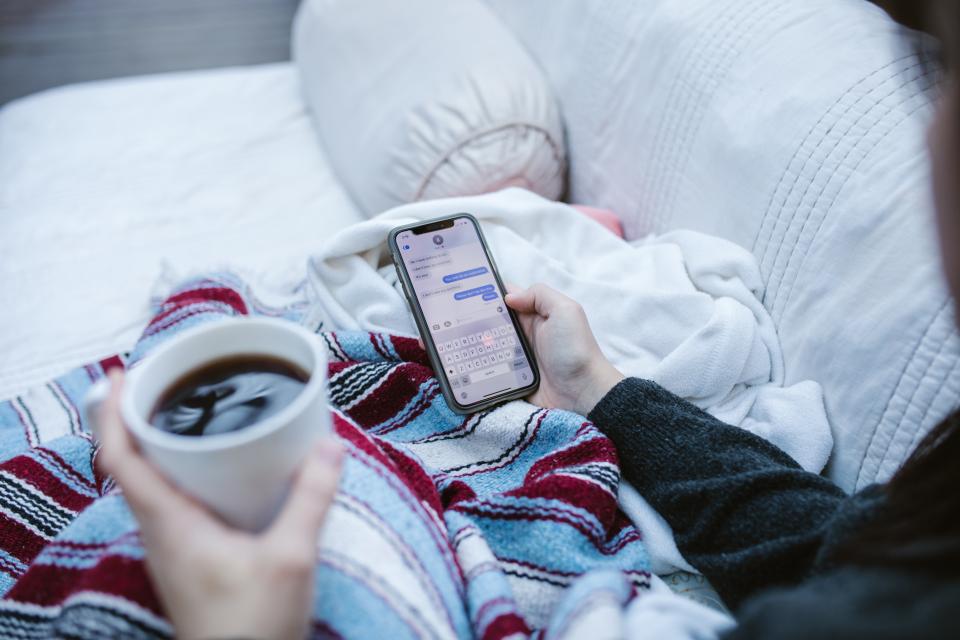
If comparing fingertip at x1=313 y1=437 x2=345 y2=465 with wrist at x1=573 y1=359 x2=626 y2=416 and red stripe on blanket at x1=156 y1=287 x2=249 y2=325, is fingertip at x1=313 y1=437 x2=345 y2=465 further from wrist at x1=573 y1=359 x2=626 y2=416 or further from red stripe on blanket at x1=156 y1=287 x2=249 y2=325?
red stripe on blanket at x1=156 y1=287 x2=249 y2=325

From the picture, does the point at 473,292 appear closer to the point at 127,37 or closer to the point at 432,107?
the point at 432,107

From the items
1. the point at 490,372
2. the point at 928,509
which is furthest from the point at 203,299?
the point at 928,509

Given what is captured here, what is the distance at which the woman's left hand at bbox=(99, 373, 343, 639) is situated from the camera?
0.32 meters

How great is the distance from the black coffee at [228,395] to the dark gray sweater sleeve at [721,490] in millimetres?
326

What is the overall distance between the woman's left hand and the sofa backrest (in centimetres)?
46

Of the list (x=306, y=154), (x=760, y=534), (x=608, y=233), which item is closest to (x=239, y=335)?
(x=760, y=534)

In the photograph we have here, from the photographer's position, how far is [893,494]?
1.38ft

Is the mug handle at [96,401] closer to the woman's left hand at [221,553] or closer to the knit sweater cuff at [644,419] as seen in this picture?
the woman's left hand at [221,553]

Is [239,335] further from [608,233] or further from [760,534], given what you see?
[608,233]

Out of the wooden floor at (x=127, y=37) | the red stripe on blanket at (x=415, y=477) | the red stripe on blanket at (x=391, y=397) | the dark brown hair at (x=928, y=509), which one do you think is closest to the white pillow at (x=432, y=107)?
the red stripe on blanket at (x=391, y=397)

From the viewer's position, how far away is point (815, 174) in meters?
0.61

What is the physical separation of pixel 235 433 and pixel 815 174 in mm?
549

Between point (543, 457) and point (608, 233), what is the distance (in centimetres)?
33

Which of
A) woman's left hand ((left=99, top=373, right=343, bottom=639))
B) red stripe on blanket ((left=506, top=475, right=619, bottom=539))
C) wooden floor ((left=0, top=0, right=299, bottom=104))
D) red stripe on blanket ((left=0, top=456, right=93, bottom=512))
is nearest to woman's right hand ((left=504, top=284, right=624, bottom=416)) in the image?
red stripe on blanket ((left=506, top=475, right=619, bottom=539))
